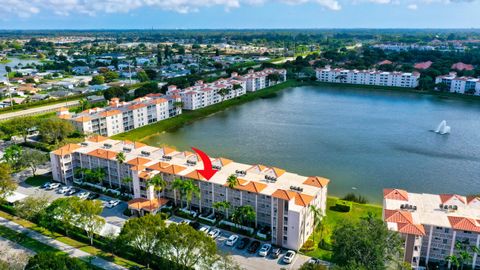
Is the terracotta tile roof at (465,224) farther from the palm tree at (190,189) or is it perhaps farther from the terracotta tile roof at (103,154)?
the terracotta tile roof at (103,154)

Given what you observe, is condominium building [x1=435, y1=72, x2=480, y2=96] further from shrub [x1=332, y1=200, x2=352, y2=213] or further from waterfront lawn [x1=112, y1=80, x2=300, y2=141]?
shrub [x1=332, y1=200, x2=352, y2=213]

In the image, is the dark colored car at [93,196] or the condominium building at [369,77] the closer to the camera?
the dark colored car at [93,196]

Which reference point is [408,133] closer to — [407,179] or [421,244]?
[407,179]

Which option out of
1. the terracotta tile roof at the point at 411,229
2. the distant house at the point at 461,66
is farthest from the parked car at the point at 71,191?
the distant house at the point at 461,66

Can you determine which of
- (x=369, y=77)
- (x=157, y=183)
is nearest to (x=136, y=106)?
(x=157, y=183)

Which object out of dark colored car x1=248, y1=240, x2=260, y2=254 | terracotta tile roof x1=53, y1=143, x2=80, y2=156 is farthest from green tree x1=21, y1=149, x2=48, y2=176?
dark colored car x1=248, y1=240, x2=260, y2=254

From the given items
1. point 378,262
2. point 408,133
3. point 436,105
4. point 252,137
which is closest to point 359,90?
point 436,105
